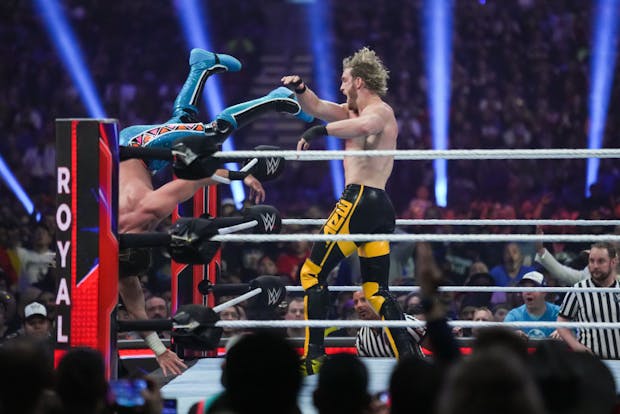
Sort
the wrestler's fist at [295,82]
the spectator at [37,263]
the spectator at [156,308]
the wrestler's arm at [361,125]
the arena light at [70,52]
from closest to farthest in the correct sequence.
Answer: the wrestler's arm at [361,125]
the wrestler's fist at [295,82]
the spectator at [156,308]
the spectator at [37,263]
the arena light at [70,52]

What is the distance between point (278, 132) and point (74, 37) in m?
2.38

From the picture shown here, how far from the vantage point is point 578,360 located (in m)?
1.83

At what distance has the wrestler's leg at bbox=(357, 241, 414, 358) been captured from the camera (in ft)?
13.3

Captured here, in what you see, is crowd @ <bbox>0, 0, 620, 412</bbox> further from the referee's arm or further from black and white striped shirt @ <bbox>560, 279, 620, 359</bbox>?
the referee's arm

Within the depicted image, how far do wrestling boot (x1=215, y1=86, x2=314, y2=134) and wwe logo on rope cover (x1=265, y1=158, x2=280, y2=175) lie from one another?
0.23 m

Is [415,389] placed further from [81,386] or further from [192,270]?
[192,270]

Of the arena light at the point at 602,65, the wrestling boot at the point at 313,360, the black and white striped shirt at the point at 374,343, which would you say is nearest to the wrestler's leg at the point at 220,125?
the wrestling boot at the point at 313,360

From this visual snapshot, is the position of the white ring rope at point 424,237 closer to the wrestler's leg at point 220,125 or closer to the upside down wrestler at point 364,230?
the wrestler's leg at point 220,125

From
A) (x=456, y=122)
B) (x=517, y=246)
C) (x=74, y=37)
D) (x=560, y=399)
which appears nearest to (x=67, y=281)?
(x=560, y=399)

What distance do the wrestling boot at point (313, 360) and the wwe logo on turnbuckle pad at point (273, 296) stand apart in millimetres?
368

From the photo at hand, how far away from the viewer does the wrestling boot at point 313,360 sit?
3994 millimetres

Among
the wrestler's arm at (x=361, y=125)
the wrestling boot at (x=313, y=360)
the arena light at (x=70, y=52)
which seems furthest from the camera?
the arena light at (x=70, y=52)

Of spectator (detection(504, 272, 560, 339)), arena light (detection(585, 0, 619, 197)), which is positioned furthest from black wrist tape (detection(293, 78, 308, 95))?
arena light (detection(585, 0, 619, 197))

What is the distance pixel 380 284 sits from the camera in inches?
161
